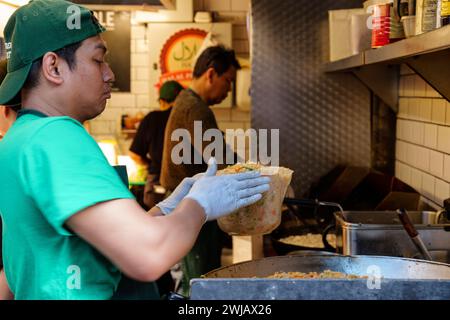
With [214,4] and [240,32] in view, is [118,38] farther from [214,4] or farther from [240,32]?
[240,32]

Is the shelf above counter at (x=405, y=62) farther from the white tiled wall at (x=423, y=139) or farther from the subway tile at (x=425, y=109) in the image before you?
the subway tile at (x=425, y=109)

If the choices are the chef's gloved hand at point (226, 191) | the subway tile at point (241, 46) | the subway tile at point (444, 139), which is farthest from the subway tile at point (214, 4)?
the chef's gloved hand at point (226, 191)

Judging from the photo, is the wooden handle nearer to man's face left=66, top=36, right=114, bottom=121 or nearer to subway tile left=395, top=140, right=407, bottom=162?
man's face left=66, top=36, right=114, bottom=121

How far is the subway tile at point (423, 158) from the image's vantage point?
3141mm

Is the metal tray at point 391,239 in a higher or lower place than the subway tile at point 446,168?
lower

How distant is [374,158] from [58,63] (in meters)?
2.84

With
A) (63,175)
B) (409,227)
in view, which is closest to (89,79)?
(63,175)

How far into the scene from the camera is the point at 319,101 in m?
4.10

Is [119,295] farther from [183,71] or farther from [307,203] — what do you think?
[183,71]

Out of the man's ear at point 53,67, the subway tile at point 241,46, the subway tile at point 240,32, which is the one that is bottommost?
the man's ear at point 53,67

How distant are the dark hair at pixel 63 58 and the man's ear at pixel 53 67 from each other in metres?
0.01

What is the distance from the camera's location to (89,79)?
156 cm

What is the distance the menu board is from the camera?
6.89 meters

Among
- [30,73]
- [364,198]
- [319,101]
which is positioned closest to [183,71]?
[319,101]
